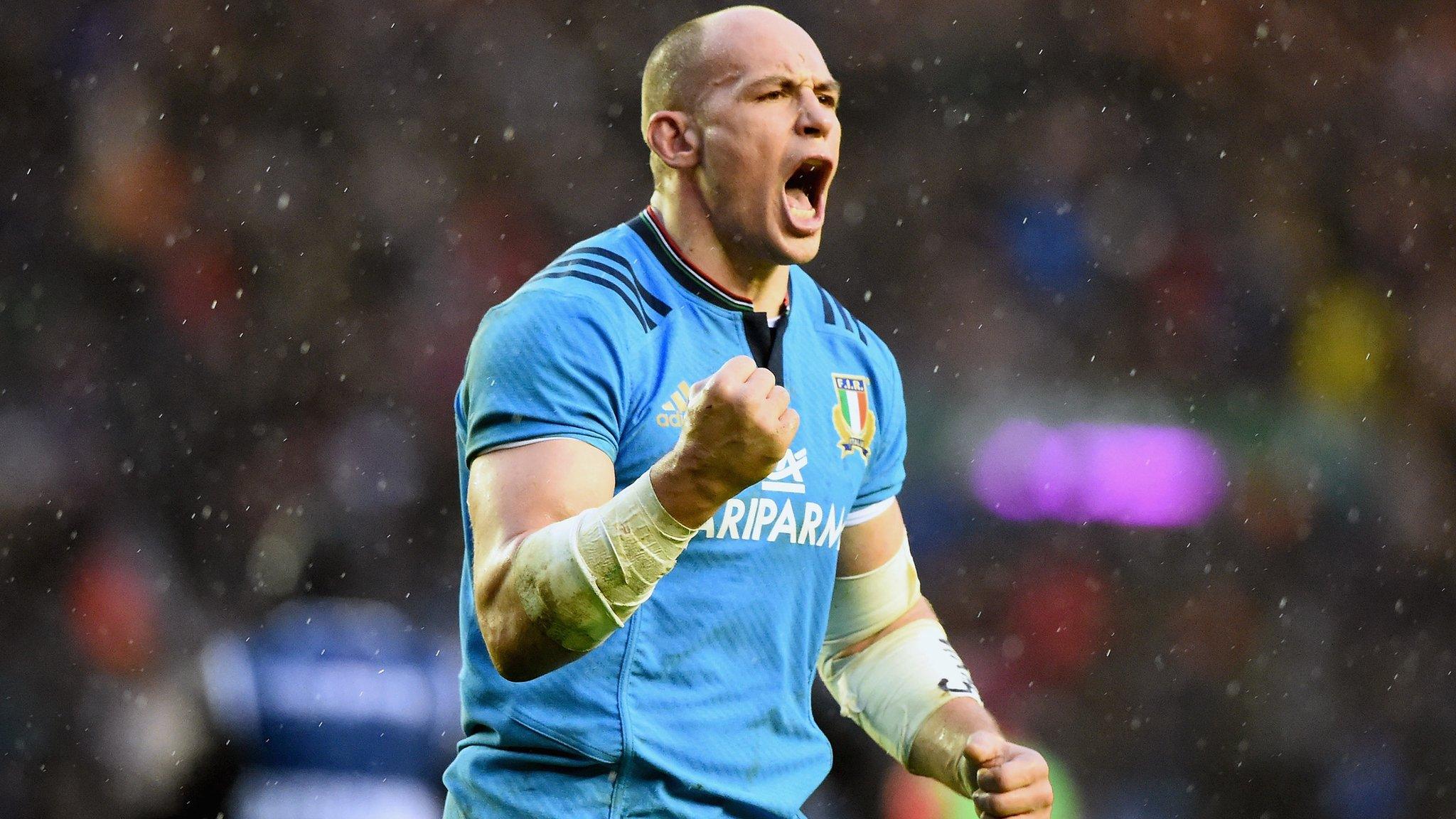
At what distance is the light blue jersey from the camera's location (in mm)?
2496

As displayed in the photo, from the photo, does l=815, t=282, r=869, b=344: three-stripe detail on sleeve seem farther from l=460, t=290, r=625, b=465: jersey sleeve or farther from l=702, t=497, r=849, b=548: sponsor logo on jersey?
l=460, t=290, r=625, b=465: jersey sleeve

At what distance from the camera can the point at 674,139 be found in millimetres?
2994

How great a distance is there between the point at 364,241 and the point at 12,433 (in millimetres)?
1732

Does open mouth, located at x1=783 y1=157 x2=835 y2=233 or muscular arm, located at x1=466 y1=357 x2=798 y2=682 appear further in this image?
open mouth, located at x1=783 y1=157 x2=835 y2=233

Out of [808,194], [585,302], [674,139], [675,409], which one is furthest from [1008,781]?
[674,139]

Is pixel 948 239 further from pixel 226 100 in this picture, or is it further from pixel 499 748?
pixel 499 748

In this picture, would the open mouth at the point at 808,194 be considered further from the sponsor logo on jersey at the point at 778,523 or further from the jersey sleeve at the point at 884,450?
the sponsor logo on jersey at the point at 778,523

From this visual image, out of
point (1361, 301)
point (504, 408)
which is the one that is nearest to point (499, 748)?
point (504, 408)

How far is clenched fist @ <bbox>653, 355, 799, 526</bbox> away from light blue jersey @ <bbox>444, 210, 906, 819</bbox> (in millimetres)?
374

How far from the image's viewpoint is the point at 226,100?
7289mm

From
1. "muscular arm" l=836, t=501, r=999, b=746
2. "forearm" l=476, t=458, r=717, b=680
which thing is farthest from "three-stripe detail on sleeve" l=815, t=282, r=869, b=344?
"forearm" l=476, t=458, r=717, b=680

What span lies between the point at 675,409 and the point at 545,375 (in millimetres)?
262

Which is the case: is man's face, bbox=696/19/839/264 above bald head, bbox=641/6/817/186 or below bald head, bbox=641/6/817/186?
below

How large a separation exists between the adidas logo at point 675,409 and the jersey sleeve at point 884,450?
544mm
